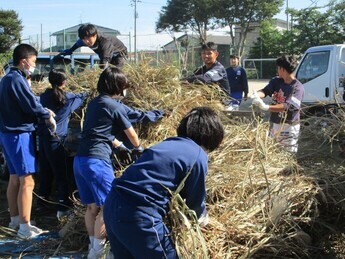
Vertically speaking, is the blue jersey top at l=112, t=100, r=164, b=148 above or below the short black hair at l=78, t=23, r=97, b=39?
below

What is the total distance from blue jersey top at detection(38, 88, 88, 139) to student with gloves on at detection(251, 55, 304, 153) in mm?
1811

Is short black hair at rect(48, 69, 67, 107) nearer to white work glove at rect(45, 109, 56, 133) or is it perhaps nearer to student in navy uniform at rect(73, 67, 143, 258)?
white work glove at rect(45, 109, 56, 133)

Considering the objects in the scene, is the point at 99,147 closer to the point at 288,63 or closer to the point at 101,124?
the point at 101,124

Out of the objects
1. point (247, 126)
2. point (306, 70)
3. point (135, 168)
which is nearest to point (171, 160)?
point (135, 168)

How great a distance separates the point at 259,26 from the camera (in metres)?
39.3

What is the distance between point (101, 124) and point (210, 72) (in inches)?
86.8

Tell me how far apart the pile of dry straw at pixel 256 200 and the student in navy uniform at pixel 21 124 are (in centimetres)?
58

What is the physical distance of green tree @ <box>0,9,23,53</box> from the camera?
83.0 feet

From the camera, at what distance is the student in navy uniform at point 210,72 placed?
505 cm

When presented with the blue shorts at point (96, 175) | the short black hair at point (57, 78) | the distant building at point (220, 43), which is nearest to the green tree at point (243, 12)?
the distant building at point (220, 43)

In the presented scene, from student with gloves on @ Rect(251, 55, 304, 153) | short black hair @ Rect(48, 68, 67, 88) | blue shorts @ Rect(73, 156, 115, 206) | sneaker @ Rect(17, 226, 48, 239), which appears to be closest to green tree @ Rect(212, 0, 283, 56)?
student with gloves on @ Rect(251, 55, 304, 153)

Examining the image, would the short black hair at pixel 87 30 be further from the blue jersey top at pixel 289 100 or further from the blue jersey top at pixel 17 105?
the blue jersey top at pixel 289 100

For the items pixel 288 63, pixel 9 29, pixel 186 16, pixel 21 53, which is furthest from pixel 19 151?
pixel 186 16

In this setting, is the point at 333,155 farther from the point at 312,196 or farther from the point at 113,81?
the point at 113,81
